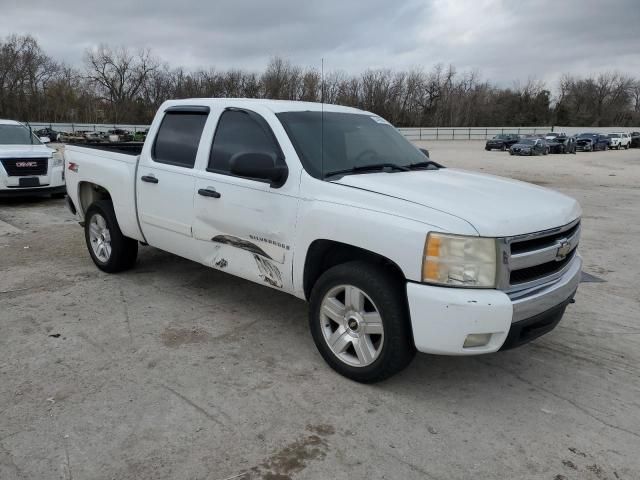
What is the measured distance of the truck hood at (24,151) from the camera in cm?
1088

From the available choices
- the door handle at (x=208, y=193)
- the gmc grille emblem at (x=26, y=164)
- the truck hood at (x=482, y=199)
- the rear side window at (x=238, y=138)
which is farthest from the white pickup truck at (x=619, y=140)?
the door handle at (x=208, y=193)

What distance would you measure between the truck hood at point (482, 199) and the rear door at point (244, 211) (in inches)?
22.0

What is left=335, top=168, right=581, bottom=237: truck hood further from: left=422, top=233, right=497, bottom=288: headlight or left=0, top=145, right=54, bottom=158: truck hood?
left=0, top=145, right=54, bottom=158: truck hood

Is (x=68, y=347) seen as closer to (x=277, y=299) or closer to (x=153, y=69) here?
(x=277, y=299)

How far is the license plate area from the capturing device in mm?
11016

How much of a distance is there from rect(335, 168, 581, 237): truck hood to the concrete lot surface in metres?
1.16

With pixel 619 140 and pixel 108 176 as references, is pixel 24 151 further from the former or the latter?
pixel 619 140

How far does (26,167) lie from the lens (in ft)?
36.3

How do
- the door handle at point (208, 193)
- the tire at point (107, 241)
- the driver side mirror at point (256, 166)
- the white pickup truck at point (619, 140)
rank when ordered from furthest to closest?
the white pickup truck at point (619, 140)
the tire at point (107, 241)
the door handle at point (208, 193)
the driver side mirror at point (256, 166)

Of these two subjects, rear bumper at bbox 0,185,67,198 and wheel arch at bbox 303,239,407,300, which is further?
rear bumper at bbox 0,185,67,198

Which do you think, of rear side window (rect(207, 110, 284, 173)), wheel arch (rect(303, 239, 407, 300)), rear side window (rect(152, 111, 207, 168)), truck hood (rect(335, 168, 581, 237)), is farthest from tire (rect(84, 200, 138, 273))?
truck hood (rect(335, 168, 581, 237))

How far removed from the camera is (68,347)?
13.2 feet

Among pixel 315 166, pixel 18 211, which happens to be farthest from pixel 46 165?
pixel 315 166

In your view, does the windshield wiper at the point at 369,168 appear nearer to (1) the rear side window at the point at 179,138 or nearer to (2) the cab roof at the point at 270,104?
(2) the cab roof at the point at 270,104
